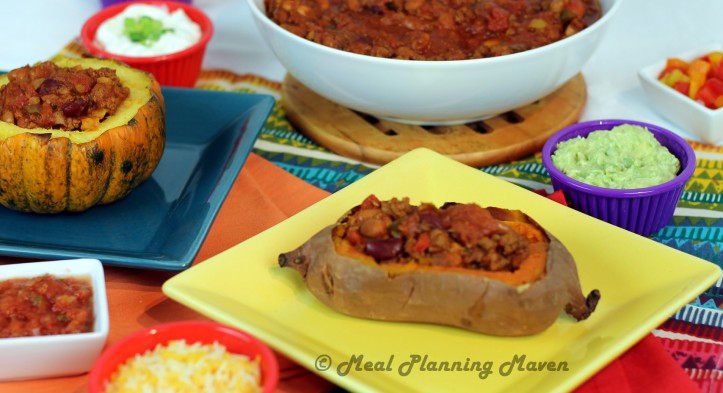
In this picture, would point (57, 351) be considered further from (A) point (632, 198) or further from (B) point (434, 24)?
(B) point (434, 24)

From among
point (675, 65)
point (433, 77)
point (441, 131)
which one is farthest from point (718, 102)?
point (433, 77)

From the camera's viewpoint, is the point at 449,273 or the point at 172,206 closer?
the point at 449,273

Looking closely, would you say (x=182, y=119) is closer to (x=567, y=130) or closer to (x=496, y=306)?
(x=567, y=130)

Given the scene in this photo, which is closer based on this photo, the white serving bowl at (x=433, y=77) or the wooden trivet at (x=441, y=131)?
the white serving bowl at (x=433, y=77)

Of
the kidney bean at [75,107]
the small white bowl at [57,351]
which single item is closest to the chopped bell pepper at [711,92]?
the kidney bean at [75,107]

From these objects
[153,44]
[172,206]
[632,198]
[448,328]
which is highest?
[632,198]

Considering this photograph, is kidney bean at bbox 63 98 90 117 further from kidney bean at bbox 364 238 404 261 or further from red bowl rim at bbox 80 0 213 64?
kidney bean at bbox 364 238 404 261

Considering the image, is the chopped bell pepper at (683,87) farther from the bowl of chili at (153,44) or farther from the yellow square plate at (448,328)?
the bowl of chili at (153,44)

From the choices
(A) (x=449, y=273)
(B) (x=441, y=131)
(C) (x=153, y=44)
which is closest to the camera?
(A) (x=449, y=273)
